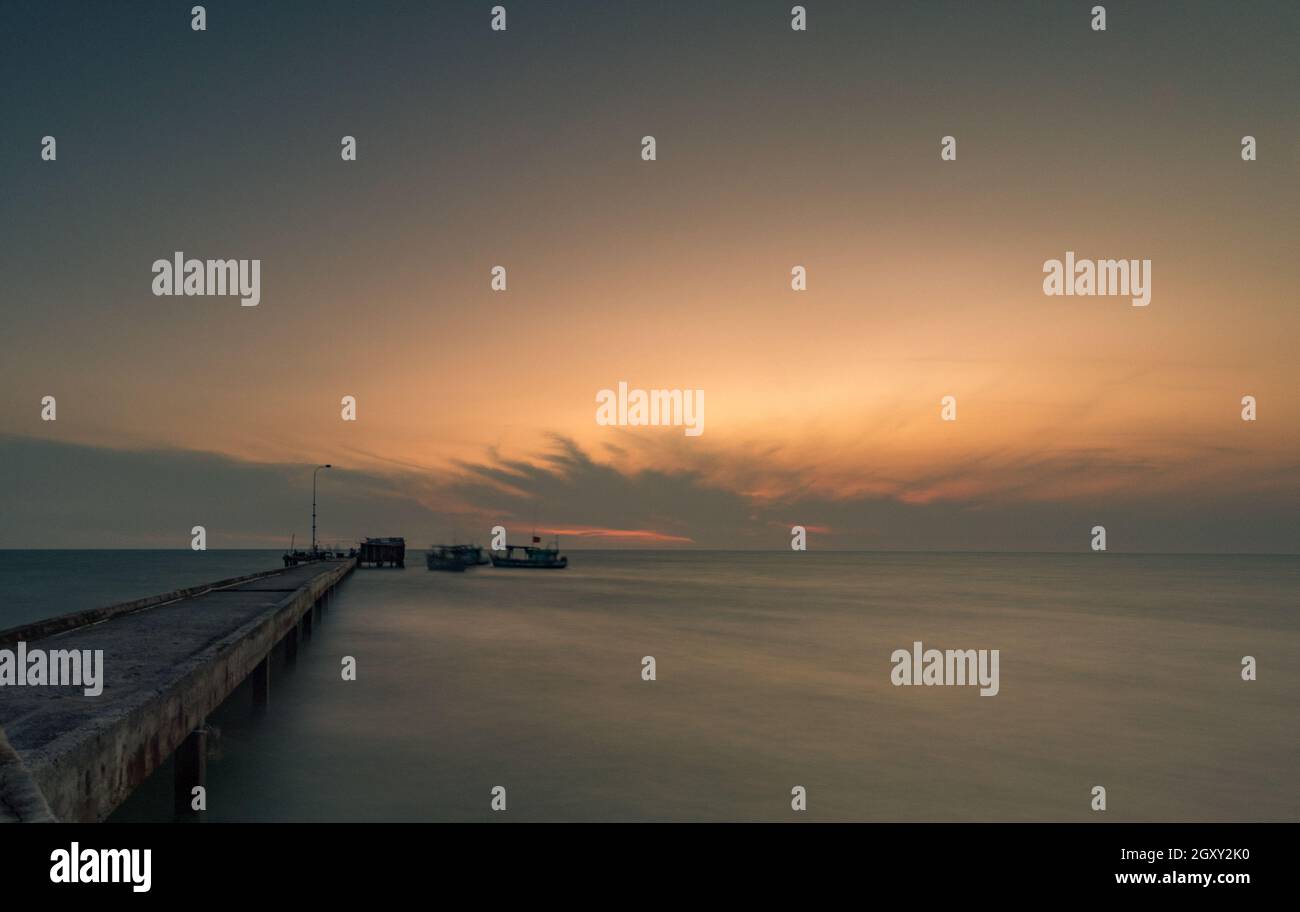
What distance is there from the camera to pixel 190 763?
40.1 ft

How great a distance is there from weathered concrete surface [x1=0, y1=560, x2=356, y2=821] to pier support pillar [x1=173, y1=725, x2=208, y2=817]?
306 mm

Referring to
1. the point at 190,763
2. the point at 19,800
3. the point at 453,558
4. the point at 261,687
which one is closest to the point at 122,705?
the point at 190,763

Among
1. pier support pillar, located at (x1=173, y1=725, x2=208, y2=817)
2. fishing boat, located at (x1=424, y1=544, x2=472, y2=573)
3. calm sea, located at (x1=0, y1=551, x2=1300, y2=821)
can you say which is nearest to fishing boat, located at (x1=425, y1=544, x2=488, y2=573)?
fishing boat, located at (x1=424, y1=544, x2=472, y2=573)

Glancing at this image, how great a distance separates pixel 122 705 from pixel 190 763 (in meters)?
3.24

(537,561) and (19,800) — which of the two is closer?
(19,800)

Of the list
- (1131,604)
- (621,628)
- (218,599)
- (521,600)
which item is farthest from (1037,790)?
(1131,604)

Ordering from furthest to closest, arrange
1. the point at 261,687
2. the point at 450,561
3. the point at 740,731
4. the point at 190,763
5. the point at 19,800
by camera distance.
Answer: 1. the point at 450,561
2. the point at 261,687
3. the point at 740,731
4. the point at 190,763
5. the point at 19,800

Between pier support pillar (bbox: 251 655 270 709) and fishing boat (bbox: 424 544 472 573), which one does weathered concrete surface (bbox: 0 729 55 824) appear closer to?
pier support pillar (bbox: 251 655 270 709)

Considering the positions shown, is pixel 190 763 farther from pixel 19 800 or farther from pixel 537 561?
pixel 537 561

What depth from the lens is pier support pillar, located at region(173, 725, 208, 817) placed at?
39.8 feet

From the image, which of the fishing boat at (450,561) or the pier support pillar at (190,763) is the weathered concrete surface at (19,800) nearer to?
the pier support pillar at (190,763)

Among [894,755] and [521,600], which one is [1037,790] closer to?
[894,755]
